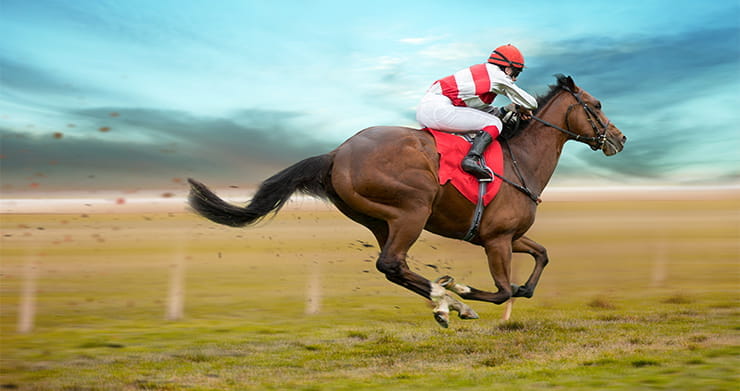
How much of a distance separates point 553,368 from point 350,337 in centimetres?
279

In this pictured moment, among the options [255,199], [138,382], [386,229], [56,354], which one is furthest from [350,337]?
[56,354]

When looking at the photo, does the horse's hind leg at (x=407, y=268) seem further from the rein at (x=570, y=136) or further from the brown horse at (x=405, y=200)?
the rein at (x=570, y=136)

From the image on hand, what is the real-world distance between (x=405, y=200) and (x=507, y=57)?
2.13 meters

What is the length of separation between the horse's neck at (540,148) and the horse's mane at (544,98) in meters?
0.05

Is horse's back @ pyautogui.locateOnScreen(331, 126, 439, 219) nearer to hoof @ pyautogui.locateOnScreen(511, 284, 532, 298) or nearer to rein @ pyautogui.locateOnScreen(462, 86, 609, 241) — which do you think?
rein @ pyautogui.locateOnScreen(462, 86, 609, 241)

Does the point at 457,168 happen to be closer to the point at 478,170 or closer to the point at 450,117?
the point at 478,170

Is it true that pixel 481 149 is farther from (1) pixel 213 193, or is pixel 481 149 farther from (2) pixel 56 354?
(2) pixel 56 354

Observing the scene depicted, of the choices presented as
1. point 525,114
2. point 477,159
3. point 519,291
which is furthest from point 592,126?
point 519,291

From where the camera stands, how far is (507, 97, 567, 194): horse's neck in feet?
23.6

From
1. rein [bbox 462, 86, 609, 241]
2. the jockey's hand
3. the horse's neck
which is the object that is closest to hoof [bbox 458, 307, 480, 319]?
rein [bbox 462, 86, 609, 241]

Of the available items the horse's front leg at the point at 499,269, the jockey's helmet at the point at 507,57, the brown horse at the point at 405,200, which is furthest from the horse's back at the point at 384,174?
the jockey's helmet at the point at 507,57

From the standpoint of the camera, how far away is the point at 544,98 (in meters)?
7.61

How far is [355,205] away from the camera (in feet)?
21.0

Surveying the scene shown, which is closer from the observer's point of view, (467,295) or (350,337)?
(467,295)
